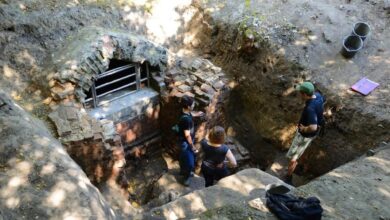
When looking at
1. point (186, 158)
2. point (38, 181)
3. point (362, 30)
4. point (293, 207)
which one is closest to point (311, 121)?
point (293, 207)

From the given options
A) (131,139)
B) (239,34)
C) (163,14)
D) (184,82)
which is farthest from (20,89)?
(239,34)

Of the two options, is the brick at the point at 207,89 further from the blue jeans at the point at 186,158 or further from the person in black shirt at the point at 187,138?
the blue jeans at the point at 186,158

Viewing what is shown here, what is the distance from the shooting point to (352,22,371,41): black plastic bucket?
8094mm

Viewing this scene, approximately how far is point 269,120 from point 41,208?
561cm

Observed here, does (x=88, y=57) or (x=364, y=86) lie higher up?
(x=88, y=57)

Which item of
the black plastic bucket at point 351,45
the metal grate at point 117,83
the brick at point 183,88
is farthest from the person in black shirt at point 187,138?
the black plastic bucket at point 351,45

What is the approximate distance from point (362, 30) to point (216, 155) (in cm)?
480

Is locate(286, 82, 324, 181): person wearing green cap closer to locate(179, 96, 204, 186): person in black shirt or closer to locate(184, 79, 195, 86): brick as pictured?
locate(179, 96, 204, 186): person in black shirt

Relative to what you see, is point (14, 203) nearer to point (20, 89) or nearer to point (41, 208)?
point (41, 208)

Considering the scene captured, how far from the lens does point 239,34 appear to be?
29.0 ft

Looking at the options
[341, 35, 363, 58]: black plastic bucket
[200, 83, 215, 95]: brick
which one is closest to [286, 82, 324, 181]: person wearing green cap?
[200, 83, 215, 95]: brick

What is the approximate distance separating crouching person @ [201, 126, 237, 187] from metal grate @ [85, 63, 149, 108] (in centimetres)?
266

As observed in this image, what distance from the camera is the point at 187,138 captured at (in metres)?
6.56

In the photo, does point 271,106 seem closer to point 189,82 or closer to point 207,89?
point 207,89
